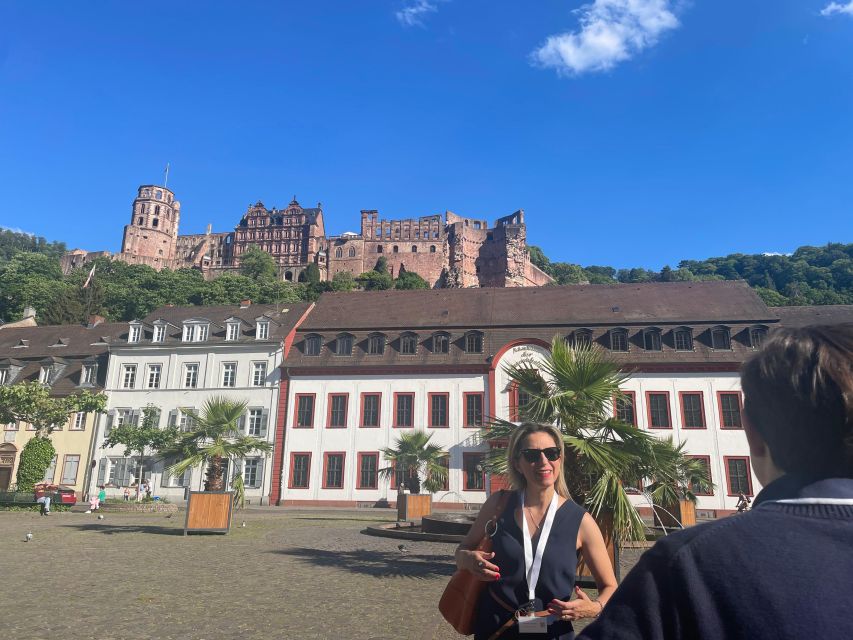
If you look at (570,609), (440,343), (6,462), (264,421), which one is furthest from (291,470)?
(570,609)

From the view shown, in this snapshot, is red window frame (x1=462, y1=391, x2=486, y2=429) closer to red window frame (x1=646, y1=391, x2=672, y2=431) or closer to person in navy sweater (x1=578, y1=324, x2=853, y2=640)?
red window frame (x1=646, y1=391, x2=672, y2=431)

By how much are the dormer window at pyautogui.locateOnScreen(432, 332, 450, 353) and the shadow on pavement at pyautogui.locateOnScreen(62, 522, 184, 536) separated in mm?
19566

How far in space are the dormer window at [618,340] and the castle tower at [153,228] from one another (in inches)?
5071

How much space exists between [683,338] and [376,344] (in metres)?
18.0

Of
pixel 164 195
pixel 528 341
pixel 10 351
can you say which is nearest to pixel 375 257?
pixel 164 195

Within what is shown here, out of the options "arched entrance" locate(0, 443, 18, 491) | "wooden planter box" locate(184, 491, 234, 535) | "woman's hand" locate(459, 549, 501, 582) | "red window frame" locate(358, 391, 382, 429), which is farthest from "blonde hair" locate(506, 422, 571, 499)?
"arched entrance" locate(0, 443, 18, 491)

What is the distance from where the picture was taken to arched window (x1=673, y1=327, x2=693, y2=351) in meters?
33.8

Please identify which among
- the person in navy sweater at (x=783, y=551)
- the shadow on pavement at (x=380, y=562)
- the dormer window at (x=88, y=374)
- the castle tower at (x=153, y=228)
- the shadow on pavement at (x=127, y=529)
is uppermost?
the castle tower at (x=153, y=228)

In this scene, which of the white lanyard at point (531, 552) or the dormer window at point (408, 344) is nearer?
the white lanyard at point (531, 552)

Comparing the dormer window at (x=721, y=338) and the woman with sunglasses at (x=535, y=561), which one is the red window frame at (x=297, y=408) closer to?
the dormer window at (x=721, y=338)

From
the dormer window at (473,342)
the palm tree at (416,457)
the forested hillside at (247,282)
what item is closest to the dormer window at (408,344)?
the dormer window at (473,342)

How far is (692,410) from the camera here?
32.5 m

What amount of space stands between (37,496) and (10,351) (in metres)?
20.0

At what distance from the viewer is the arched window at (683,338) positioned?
3378 centimetres
